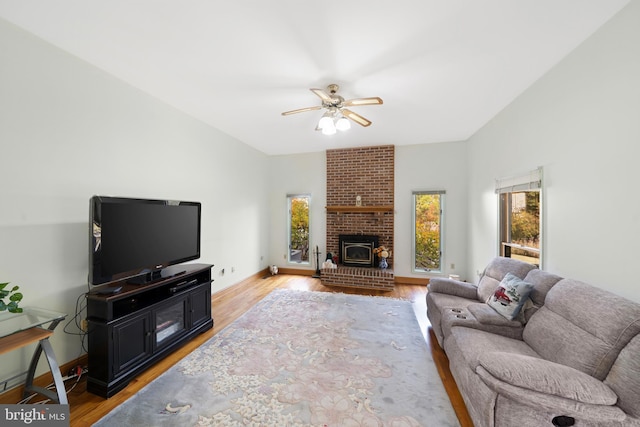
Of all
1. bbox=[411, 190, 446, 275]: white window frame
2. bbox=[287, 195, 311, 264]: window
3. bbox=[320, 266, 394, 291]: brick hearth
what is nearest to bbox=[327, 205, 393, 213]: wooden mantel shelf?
bbox=[411, 190, 446, 275]: white window frame

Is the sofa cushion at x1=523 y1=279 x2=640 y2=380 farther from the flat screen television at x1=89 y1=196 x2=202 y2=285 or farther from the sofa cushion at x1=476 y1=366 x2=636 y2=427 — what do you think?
the flat screen television at x1=89 y1=196 x2=202 y2=285

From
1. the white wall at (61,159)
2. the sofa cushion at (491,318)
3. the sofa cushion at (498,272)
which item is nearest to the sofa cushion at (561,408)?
the sofa cushion at (491,318)

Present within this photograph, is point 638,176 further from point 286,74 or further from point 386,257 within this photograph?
point 386,257

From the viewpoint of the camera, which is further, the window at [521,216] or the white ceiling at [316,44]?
the window at [521,216]

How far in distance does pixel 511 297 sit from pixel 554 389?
102cm

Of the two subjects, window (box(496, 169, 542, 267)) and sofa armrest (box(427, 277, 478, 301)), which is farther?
sofa armrest (box(427, 277, 478, 301))

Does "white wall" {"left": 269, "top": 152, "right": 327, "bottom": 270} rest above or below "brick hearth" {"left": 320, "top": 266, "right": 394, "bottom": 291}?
above

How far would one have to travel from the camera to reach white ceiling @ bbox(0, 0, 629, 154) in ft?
5.08

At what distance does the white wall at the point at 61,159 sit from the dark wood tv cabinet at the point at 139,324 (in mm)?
434

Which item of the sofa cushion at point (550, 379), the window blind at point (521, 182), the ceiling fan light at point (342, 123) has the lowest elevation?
the sofa cushion at point (550, 379)

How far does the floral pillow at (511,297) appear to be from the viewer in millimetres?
1906

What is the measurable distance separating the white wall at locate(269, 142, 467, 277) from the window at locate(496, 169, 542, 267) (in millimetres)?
1339

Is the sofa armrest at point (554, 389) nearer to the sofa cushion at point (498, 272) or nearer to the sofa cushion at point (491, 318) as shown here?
the sofa cushion at point (491, 318)

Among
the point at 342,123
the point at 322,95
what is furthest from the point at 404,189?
the point at 322,95
